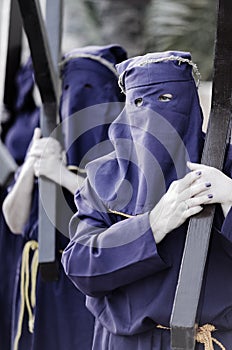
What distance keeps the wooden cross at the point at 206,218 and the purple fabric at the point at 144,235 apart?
6 centimetres

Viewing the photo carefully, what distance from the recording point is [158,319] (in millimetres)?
1950

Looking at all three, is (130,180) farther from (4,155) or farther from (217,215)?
(4,155)

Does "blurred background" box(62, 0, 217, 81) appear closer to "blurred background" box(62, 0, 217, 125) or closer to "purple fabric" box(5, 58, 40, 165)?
"blurred background" box(62, 0, 217, 125)

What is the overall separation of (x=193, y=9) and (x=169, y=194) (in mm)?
2618

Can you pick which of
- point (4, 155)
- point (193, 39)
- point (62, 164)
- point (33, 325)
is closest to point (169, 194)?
point (62, 164)

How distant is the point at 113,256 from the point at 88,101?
85 centimetres

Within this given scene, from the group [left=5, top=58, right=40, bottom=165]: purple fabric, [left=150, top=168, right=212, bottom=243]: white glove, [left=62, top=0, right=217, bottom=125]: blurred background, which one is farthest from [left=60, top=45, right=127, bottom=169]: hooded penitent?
[left=62, top=0, right=217, bottom=125]: blurred background

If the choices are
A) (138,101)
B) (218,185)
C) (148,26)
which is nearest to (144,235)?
(218,185)

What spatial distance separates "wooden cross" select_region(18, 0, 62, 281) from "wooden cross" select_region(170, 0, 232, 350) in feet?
2.25

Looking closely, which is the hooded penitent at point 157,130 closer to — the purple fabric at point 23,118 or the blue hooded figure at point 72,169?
the blue hooded figure at point 72,169

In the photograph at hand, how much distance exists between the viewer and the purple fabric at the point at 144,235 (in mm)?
1951

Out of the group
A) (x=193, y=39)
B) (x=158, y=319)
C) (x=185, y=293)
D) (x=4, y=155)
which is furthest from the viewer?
(x=193, y=39)

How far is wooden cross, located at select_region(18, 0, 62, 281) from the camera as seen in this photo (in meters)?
2.49

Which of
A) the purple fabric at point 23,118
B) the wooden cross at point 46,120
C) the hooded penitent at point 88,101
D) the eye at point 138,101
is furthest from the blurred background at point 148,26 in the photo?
the eye at point 138,101
